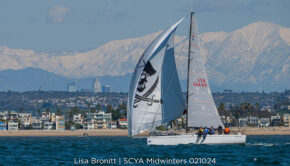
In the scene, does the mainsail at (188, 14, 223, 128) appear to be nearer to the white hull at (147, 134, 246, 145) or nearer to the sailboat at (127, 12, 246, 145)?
the sailboat at (127, 12, 246, 145)

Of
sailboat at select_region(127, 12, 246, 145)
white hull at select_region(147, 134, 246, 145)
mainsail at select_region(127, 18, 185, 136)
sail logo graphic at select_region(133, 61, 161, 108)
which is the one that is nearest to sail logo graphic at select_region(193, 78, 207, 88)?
sailboat at select_region(127, 12, 246, 145)

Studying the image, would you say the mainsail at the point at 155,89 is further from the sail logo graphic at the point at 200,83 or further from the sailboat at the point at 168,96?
the sail logo graphic at the point at 200,83

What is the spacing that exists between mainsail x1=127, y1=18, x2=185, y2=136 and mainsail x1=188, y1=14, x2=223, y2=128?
123 cm

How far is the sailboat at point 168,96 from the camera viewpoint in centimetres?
6294

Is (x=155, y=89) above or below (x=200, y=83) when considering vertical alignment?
below

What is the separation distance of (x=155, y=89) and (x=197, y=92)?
3.79m

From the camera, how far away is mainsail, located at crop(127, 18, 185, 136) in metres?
62.8

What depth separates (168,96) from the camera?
212ft

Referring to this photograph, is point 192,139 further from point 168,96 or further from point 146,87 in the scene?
point 146,87

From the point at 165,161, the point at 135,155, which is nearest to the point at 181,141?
the point at 135,155

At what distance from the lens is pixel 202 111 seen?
212 feet

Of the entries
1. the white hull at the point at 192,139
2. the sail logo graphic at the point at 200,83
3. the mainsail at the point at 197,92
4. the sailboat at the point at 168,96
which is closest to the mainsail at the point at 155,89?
the sailboat at the point at 168,96

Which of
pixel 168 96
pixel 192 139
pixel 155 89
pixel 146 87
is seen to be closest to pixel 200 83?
pixel 168 96

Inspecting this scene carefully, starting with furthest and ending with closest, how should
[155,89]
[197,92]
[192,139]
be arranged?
[197,92], [155,89], [192,139]
